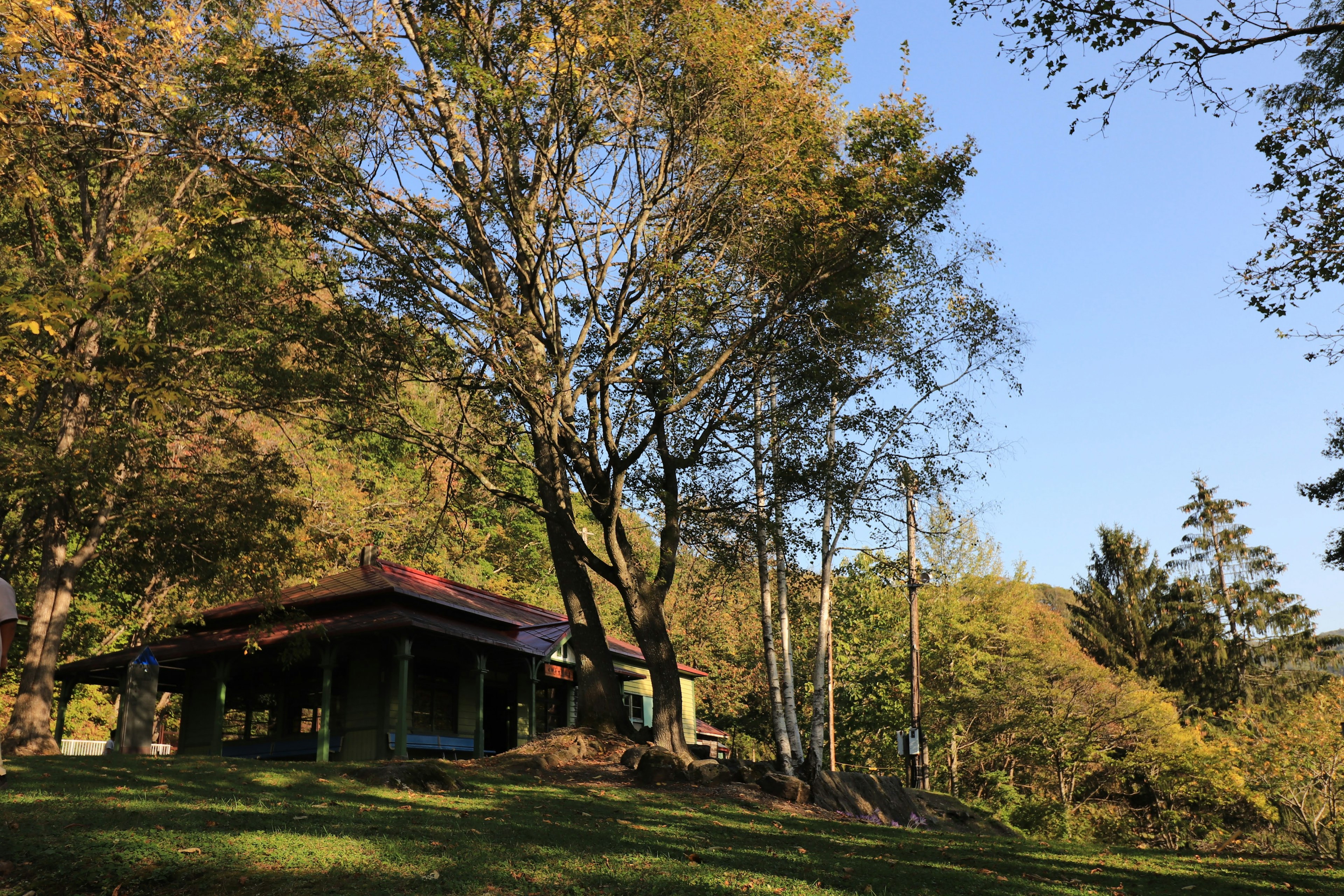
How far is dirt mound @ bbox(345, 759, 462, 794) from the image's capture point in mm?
11008

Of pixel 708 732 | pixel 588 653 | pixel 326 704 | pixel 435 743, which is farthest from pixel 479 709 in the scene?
pixel 708 732

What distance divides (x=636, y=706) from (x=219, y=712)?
13.6 m

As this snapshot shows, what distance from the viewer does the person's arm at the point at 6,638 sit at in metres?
5.21

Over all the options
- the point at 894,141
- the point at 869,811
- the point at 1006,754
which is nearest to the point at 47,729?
the point at 869,811

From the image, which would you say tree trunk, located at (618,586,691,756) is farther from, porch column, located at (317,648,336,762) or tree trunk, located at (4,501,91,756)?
tree trunk, located at (4,501,91,756)

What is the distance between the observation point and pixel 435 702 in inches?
946

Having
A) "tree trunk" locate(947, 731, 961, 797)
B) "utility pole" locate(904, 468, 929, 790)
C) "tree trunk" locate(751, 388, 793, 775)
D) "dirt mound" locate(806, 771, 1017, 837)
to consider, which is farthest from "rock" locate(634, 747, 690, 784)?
"tree trunk" locate(947, 731, 961, 797)

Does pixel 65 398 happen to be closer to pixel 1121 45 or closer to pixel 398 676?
pixel 398 676

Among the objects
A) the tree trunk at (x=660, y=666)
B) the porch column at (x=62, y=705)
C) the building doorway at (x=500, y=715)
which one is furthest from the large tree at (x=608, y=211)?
the porch column at (x=62, y=705)

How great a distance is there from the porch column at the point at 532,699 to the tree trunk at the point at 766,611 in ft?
22.3

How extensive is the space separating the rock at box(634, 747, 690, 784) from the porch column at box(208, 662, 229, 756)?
13.9 metres

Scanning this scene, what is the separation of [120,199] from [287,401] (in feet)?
25.4

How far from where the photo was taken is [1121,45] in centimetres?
877

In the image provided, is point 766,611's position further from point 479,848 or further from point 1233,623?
point 1233,623
